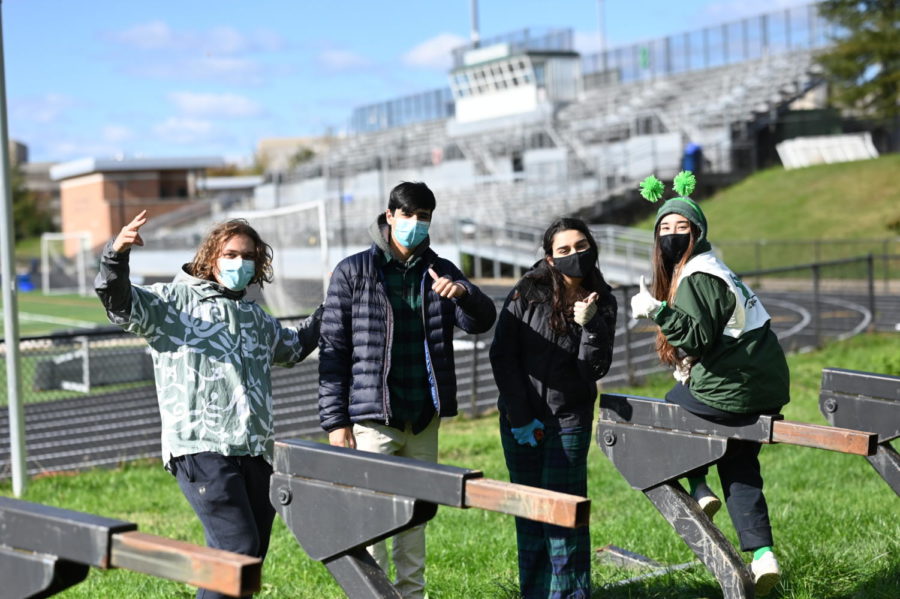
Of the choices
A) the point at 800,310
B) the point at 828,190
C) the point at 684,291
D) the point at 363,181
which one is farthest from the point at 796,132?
the point at 684,291

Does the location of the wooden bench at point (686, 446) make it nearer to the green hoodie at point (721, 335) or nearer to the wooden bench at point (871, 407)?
the green hoodie at point (721, 335)

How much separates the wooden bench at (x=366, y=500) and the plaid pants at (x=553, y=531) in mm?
1293

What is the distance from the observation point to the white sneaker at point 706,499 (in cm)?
512

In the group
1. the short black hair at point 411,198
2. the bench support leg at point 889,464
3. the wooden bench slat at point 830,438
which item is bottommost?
the bench support leg at point 889,464

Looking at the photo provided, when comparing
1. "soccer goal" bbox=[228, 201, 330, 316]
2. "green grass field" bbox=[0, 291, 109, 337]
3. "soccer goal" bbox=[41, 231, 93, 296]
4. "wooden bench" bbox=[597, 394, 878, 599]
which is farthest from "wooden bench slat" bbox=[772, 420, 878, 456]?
"soccer goal" bbox=[41, 231, 93, 296]

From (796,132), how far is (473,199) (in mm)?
14644

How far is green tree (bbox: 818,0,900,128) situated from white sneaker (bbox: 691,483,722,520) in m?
43.0

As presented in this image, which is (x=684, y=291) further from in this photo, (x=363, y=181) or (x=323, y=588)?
(x=363, y=181)

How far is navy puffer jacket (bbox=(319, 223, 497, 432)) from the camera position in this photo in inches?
188

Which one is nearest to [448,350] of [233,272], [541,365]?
[541,365]

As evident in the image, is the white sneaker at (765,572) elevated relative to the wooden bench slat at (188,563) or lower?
lower

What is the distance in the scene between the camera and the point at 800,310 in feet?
74.3

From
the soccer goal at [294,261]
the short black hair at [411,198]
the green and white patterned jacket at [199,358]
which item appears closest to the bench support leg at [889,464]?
the short black hair at [411,198]

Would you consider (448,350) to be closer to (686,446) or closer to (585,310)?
(585,310)
